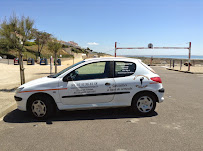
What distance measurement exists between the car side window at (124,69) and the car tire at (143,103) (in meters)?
0.68

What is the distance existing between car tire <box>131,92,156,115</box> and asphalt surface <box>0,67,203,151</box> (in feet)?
0.65

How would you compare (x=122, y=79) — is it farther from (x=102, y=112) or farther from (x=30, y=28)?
(x=30, y=28)

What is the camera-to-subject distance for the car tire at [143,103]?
539 centimetres

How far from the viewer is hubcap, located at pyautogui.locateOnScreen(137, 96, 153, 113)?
5.42 meters

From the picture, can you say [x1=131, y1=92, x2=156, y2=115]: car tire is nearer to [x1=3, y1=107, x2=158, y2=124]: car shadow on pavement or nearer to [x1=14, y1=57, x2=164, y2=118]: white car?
[x1=14, y1=57, x2=164, y2=118]: white car

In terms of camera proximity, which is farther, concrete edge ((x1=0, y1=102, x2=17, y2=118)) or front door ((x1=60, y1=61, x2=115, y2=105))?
concrete edge ((x1=0, y1=102, x2=17, y2=118))

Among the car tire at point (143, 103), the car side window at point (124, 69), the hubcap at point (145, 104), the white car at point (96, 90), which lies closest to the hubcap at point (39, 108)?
the white car at point (96, 90)

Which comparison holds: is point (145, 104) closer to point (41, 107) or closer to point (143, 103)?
point (143, 103)

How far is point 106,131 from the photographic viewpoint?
430cm

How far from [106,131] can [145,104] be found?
5.40ft

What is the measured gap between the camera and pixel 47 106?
5082 millimetres

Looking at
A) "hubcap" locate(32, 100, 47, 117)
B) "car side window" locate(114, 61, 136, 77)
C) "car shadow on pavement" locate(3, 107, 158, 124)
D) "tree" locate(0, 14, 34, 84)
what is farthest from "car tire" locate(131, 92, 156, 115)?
"tree" locate(0, 14, 34, 84)

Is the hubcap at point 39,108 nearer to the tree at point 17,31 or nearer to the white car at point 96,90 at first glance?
the white car at point 96,90

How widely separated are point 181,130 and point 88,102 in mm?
2343
